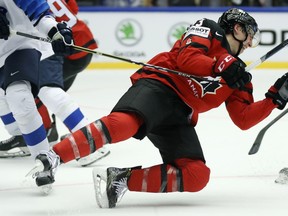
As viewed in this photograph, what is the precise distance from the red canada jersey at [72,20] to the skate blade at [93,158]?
689 millimetres

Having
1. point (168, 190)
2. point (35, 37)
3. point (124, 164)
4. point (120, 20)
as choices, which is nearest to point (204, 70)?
point (168, 190)

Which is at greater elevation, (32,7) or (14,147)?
(32,7)

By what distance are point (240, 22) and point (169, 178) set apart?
0.71 meters

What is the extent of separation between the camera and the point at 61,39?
3.44m

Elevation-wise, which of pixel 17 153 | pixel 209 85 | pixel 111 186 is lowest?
pixel 17 153

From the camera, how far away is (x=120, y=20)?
771 cm

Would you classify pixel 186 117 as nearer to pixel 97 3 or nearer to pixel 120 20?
pixel 120 20

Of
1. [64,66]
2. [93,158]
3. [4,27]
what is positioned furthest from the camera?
[64,66]

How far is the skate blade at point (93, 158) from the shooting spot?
409cm

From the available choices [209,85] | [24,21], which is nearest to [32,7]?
[24,21]

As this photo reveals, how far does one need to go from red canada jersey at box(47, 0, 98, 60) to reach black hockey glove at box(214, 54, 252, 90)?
1.59 metres

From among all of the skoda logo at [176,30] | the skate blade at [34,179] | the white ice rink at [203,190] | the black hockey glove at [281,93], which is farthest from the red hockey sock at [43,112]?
the skoda logo at [176,30]

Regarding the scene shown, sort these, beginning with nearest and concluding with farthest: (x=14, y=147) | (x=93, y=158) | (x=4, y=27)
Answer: (x=4, y=27), (x=93, y=158), (x=14, y=147)

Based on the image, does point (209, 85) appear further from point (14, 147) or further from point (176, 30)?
point (176, 30)
